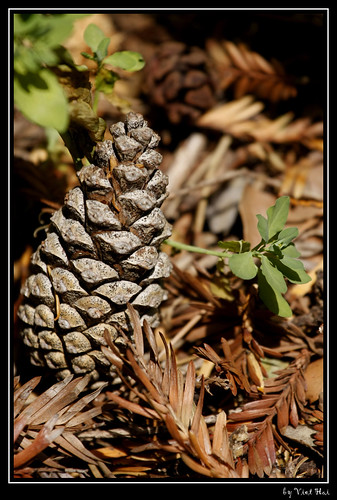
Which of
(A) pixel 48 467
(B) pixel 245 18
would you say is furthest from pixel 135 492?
(B) pixel 245 18

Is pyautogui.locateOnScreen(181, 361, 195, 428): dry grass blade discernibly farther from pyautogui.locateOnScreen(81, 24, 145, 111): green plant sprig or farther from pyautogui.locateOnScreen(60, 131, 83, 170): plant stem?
pyautogui.locateOnScreen(81, 24, 145, 111): green plant sprig

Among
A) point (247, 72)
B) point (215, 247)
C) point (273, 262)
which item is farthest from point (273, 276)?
point (247, 72)

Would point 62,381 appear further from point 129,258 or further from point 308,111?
point 308,111

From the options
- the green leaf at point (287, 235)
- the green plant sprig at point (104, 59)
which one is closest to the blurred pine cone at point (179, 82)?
the green plant sprig at point (104, 59)

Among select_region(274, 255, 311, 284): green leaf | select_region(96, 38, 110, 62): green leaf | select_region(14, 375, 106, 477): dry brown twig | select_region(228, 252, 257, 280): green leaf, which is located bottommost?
select_region(14, 375, 106, 477): dry brown twig

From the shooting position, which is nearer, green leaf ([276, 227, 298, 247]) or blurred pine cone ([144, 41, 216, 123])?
green leaf ([276, 227, 298, 247])

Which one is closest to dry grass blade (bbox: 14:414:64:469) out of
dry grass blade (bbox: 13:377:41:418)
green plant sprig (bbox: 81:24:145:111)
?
dry grass blade (bbox: 13:377:41:418)

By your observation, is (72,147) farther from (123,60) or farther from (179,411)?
(179,411)
